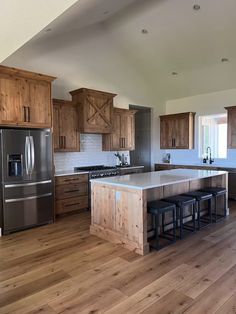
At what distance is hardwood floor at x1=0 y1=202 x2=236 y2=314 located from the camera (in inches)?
85.9

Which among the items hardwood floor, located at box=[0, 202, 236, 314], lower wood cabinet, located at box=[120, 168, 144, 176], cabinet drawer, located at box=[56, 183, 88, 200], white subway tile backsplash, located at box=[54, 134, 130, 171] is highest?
white subway tile backsplash, located at box=[54, 134, 130, 171]

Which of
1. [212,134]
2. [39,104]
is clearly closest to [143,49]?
[39,104]

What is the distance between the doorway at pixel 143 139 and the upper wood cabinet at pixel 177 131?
0.45 metres

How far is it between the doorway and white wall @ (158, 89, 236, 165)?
49 cm

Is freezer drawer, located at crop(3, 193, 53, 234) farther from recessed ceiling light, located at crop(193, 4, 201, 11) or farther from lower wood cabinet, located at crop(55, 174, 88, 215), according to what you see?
recessed ceiling light, located at crop(193, 4, 201, 11)

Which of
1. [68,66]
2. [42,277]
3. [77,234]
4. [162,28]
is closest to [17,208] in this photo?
[77,234]

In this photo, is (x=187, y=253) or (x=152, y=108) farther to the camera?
(x=152, y=108)

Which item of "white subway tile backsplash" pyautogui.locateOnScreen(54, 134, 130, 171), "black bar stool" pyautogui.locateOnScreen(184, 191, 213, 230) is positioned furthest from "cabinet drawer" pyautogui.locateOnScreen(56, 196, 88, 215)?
"black bar stool" pyautogui.locateOnScreen(184, 191, 213, 230)

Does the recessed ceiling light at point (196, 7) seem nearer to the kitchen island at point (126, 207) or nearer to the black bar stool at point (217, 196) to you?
the kitchen island at point (126, 207)

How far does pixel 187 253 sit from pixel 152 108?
17.5ft

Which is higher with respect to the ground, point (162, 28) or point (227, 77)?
point (162, 28)

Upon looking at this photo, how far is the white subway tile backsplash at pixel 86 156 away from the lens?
5.59 meters

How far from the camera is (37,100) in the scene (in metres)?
4.30

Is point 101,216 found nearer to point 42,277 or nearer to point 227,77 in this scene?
point 42,277
